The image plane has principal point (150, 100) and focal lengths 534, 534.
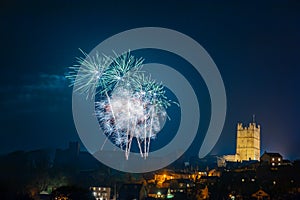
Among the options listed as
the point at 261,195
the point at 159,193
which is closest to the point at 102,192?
the point at 159,193

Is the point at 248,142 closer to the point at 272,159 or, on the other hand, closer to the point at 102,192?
the point at 272,159

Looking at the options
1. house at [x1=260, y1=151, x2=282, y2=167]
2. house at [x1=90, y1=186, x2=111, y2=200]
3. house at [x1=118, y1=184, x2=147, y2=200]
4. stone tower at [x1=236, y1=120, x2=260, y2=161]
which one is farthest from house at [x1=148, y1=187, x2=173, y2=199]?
stone tower at [x1=236, y1=120, x2=260, y2=161]

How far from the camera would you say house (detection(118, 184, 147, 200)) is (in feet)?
197

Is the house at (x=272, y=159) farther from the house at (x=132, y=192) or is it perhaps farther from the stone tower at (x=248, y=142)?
the stone tower at (x=248, y=142)

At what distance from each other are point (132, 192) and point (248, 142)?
189ft

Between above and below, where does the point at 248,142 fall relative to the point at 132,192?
above

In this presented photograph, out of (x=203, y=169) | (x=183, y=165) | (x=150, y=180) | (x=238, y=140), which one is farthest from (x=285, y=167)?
(x=238, y=140)

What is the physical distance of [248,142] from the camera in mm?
113688

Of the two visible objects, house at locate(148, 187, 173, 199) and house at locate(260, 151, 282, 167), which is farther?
house at locate(260, 151, 282, 167)

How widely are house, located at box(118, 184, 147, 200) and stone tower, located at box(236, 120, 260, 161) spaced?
166 feet

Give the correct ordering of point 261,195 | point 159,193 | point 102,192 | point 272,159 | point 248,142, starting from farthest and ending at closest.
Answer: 1. point 248,142
2. point 272,159
3. point 159,193
4. point 102,192
5. point 261,195

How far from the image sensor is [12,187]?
166 ft

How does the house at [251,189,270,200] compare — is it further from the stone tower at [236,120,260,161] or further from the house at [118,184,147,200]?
the stone tower at [236,120,260,161]

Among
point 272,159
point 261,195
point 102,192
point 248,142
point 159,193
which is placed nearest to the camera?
point 261,195
